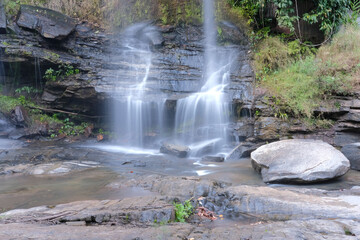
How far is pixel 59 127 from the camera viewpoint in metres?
11.2

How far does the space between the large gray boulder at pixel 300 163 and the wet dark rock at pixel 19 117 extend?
896 cm

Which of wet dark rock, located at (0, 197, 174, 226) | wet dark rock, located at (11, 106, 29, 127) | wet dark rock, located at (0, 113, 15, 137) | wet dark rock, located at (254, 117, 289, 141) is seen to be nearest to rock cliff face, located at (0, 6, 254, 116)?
wet dark rock, located at (11, 106, 29, 127)

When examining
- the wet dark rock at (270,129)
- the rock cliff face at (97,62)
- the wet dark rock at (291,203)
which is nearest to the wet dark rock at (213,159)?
the wet dark rock at (270,129)

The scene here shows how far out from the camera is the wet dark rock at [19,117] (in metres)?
10.6

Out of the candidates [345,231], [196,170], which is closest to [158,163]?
[196,170]

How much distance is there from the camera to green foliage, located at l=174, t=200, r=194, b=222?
3.57m

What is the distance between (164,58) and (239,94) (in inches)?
157

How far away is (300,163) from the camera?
210 inches

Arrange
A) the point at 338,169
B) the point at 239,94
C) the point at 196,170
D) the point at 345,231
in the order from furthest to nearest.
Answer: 1. the point at 239,94
2. the point at 196,170
3. the point at 338,169
4. the point at 345,231

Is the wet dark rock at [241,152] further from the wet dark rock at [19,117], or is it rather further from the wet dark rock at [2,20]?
the wet dark rock at [2,20]

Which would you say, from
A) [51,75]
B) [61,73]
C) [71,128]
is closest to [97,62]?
[61,73]

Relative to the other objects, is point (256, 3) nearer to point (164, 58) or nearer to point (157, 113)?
point (164, 58)

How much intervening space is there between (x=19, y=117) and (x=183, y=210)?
9.35m

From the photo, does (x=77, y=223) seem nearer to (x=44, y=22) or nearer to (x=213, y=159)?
(x=213, y=159)
